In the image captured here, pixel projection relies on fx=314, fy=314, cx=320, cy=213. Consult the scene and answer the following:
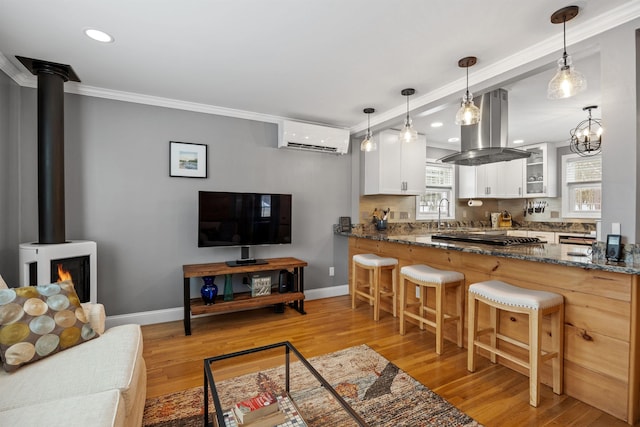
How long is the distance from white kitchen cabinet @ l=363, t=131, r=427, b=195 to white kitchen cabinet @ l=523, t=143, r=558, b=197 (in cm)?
225

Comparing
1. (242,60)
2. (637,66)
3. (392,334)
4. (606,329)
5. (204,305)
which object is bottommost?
(392,334)

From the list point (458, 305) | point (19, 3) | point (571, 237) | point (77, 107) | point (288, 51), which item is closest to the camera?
point (19, 3)

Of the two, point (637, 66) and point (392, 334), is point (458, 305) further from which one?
point (637, 66)

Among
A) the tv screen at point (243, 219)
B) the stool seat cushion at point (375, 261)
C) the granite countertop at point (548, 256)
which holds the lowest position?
the stool seat cushion at point (375, 261)

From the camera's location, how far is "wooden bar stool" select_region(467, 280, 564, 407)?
1.94 meters

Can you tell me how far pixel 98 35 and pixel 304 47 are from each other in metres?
1.41

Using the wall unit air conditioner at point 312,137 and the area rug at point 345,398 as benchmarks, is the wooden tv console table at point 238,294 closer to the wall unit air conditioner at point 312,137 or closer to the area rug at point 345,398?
the area rug at point 345,398

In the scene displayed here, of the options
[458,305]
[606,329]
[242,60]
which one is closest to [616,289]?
[606,329]

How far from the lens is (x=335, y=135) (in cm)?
412

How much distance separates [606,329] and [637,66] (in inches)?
61.6

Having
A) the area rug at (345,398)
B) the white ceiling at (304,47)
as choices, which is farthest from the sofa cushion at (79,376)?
the white ceiling at (304,47)

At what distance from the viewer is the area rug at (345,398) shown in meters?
1.79

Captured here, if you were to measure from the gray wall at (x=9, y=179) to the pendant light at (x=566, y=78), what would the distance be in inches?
159

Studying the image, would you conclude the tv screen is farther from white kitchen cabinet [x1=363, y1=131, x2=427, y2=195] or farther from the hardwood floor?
white kitchen cabinet [x1=363, y1=131, x2=427, y2=195]
